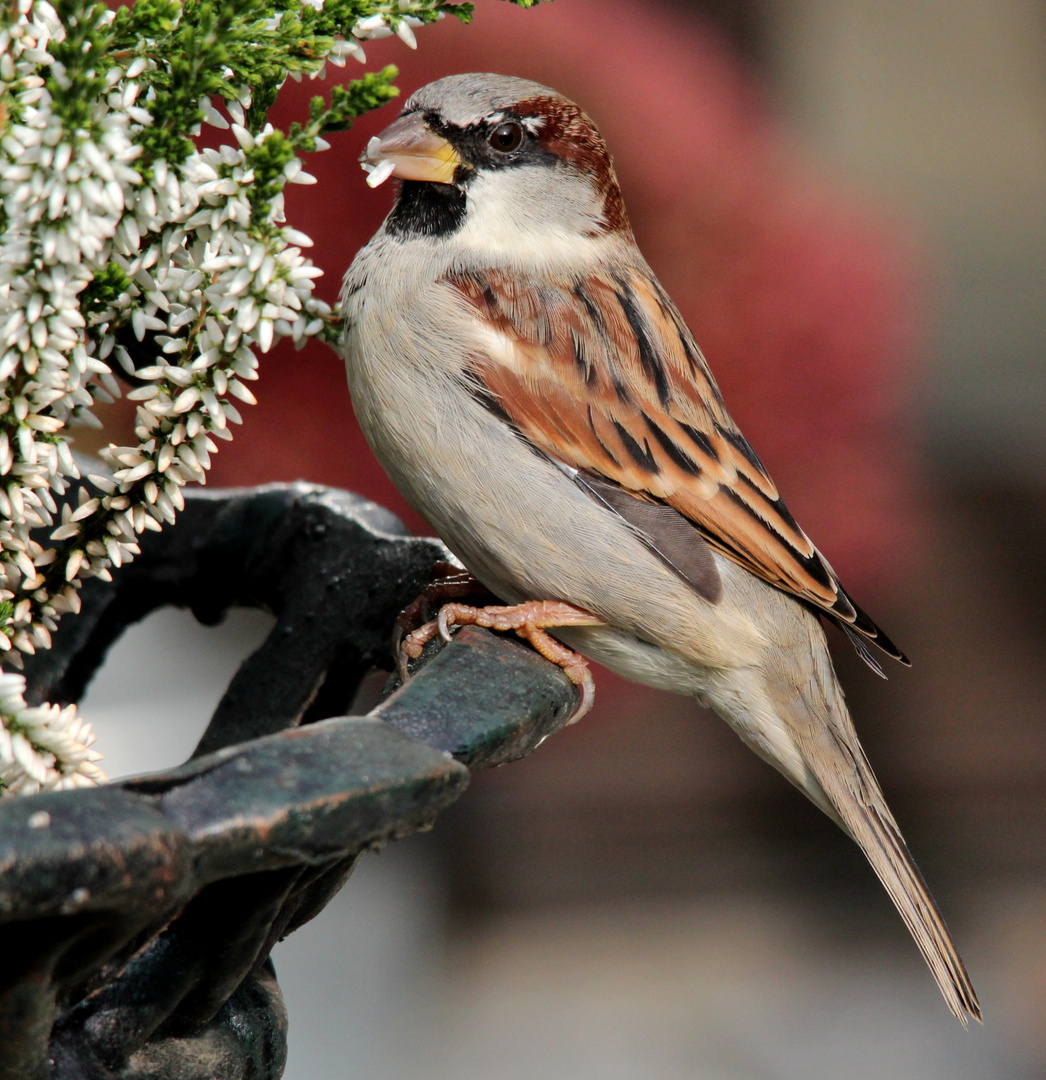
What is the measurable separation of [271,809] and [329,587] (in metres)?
0.78

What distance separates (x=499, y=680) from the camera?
949mm

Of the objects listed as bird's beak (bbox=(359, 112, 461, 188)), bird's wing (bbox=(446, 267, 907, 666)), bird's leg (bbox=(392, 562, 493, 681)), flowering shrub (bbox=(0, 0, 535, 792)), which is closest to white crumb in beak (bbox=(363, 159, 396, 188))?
bird's beak (bbox=(359, 112, 461, 188))

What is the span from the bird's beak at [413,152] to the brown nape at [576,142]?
12cm

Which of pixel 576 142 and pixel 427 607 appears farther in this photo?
pixel 576 142

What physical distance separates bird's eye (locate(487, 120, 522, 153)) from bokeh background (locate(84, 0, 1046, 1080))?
0.65 metres

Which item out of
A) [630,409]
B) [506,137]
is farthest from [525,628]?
[506,137]

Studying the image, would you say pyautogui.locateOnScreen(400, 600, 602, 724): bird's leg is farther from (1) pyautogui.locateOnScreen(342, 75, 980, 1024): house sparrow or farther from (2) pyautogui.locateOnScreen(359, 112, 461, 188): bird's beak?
(2) pyautogui.locateOnScreen(359, 112, 461, 188): bird's beak

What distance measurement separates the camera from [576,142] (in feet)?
5.23

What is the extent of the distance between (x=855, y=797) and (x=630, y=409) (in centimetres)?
56

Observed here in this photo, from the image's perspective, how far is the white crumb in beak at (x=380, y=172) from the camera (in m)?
1.30

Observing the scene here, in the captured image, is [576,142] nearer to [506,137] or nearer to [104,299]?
[506,137]

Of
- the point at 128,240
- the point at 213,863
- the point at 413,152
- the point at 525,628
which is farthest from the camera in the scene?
the point at 413,152

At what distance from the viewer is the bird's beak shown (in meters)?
1.44

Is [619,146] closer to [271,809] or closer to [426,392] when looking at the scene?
[426,392]
